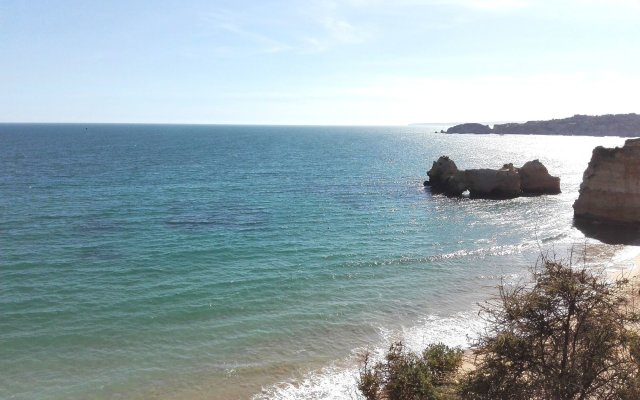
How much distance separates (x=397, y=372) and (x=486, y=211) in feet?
114

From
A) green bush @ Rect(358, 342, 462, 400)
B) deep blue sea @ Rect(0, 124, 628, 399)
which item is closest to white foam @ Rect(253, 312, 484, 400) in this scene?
deep blue sea @ Rect(0, 124, 628, 399)

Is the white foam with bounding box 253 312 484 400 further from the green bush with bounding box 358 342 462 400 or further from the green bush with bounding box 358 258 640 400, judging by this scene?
the green bush with bounding box 358 258 640 400

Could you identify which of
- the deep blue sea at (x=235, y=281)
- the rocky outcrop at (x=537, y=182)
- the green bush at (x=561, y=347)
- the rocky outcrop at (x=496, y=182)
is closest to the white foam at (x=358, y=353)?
the deep blue sea at (x=235, y=281)

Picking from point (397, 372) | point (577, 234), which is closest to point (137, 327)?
point (397, 372)

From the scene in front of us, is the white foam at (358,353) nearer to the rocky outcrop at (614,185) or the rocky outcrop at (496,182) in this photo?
the rocky outcrop at (614,185)

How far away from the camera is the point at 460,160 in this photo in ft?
336

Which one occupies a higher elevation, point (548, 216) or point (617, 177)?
point (617, 177)

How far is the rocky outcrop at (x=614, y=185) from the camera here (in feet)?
117

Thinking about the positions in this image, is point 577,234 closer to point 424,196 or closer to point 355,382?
point 424,196

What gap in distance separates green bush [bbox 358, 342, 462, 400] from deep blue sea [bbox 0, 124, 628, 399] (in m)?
1.35

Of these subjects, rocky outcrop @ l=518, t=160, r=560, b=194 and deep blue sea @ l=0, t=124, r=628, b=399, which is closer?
deep blue sea @ l=0, t=124, r=628, b=399

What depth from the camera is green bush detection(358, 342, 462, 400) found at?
1301 centimetres

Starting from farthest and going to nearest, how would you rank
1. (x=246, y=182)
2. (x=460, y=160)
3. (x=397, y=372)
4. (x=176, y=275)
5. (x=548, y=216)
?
(x=460, y=160) → (x=246, y=182) → (x=548, y=216) → (x=176, y=275) → (x=397, y=372)

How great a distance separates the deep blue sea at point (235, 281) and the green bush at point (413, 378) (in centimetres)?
135
